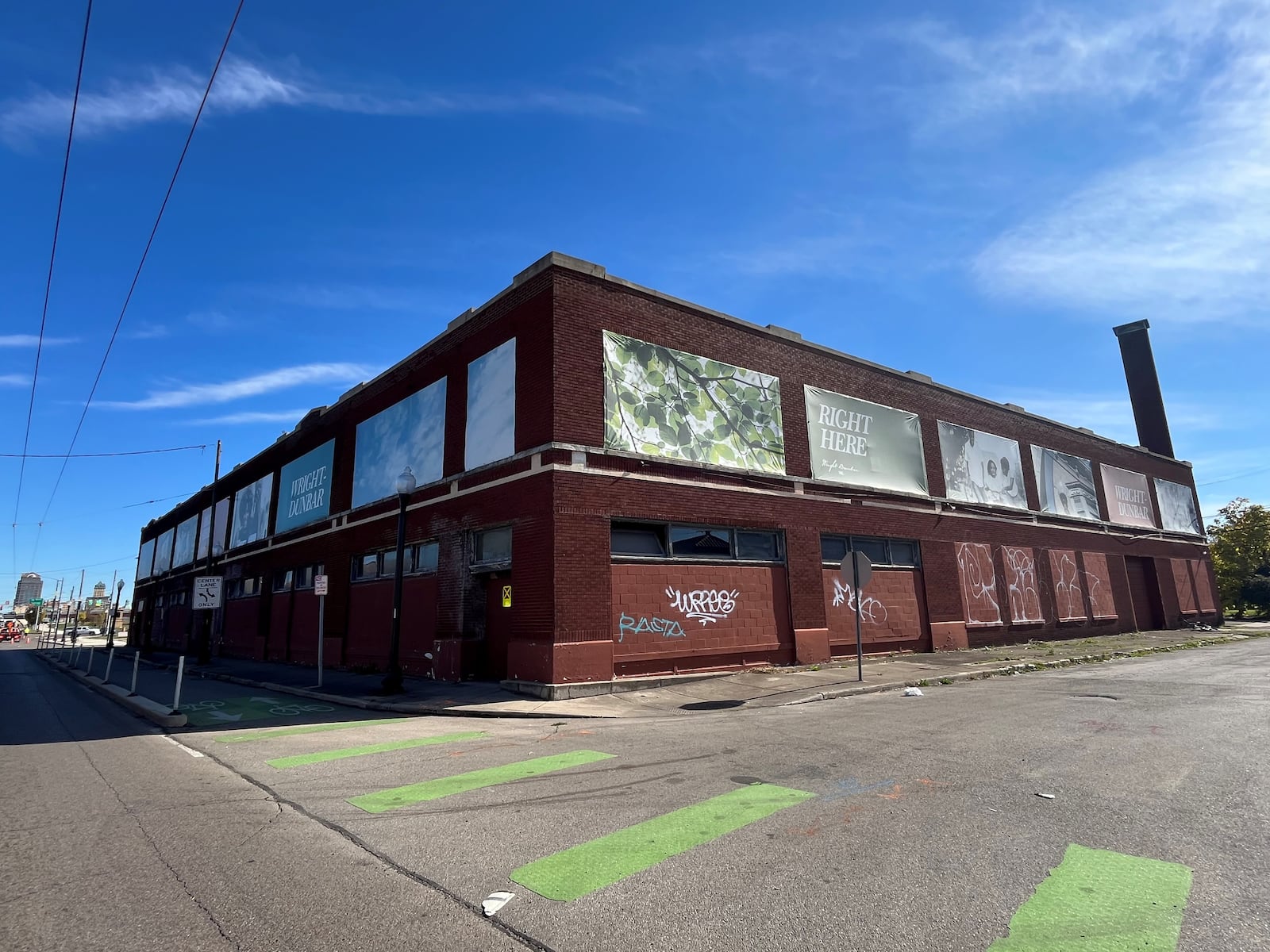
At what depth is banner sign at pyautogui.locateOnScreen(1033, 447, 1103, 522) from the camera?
28984 millimetres

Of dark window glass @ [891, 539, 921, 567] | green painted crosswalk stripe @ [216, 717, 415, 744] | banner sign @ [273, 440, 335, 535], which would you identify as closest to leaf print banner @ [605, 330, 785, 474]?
dark window glass @ [891, 539, 921, 567]

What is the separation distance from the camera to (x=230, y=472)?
3862 centimetres

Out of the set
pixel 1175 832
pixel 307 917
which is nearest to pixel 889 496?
pixel 1175 832

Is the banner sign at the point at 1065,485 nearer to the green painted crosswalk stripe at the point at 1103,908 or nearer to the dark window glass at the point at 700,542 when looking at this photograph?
the dark window glass at the point at 700,542

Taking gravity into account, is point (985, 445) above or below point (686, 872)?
above

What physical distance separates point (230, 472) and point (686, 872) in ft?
136

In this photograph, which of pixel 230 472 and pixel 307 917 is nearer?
pixel 307 917

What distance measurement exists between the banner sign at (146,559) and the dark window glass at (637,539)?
55.5 m

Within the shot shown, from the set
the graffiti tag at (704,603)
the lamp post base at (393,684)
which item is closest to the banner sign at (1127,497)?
the graffiti tag at (704,603)

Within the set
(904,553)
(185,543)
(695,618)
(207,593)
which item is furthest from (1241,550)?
(185,543)

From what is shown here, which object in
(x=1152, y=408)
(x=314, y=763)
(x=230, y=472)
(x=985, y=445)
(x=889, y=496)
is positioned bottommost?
(x=314, y=763)

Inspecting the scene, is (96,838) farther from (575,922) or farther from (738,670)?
(738,670)

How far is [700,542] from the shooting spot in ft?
54.6

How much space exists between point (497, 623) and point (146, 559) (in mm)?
56437
